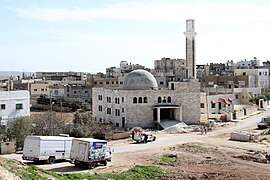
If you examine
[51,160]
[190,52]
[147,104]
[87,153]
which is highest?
[190,52]

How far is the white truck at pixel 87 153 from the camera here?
2812 cm

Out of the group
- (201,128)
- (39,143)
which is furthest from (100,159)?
(201,128)

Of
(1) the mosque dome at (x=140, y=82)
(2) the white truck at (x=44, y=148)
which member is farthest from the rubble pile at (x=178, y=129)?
(2) the white truck at (x=44, y=148)

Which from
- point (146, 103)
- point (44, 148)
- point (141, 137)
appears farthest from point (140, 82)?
point (44, 148)

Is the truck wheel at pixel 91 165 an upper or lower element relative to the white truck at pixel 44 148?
lower

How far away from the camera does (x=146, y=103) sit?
52906 mm

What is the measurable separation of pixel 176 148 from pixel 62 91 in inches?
2307

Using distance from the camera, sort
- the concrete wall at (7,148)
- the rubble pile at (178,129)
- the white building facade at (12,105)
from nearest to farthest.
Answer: the concrete wall at (7,148), the white building facade at (12,105), the rubble pile at (178,129)

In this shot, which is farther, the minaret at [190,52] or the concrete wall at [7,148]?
the minaret at [190,52]

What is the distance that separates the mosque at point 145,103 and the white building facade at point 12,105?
11.1 m

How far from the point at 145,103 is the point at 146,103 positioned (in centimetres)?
13

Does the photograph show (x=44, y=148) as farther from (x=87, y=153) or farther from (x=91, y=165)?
(x=91, y=165)

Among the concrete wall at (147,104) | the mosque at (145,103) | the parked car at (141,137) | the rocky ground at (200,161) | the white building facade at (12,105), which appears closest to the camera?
the rocky ground at (200,161)

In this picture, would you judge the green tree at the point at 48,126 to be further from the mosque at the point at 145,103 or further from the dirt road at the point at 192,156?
Result: the mosque at the point at 145,103
